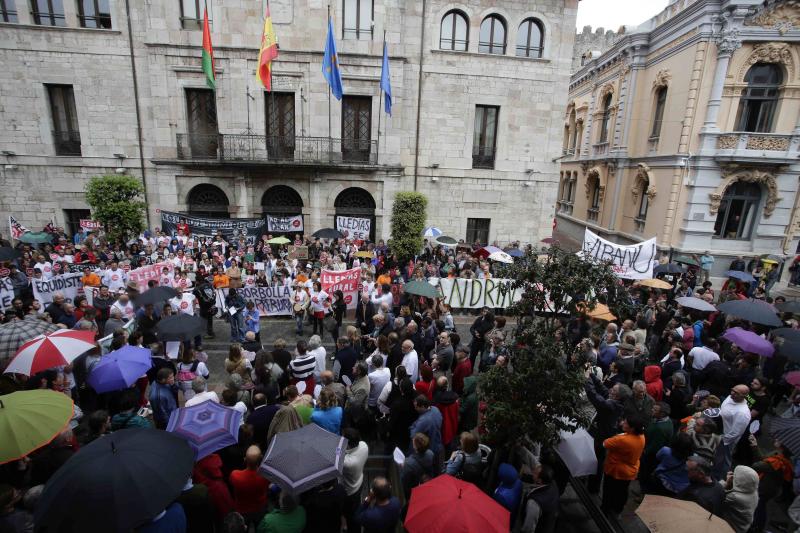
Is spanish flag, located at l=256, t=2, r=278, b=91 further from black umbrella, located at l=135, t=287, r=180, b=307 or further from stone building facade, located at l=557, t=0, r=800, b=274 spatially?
stone building facade, located at l=557, t=0, r=800, b=274

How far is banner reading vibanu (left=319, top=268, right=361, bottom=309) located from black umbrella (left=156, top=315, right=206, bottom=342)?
482 centimetres

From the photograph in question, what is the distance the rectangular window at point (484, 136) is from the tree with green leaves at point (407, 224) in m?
4.08

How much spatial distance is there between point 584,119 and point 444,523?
34613 mm

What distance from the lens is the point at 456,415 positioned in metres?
6.48

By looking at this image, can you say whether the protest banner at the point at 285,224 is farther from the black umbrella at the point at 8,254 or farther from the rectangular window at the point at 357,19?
the black umbrella at the point at 8,254

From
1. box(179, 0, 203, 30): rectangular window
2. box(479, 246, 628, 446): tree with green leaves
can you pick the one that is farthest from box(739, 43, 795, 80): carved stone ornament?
box(179, 0, 203, 30): rectangular window

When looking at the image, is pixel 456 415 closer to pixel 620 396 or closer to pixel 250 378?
pixel 620 396

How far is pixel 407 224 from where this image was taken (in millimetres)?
18453

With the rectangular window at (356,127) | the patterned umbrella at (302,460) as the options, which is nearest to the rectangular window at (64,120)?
the rectangular window at (356,127)

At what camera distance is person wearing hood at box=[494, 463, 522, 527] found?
4.84m

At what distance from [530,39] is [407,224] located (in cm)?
1052

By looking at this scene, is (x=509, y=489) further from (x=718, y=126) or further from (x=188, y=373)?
(x=718, y=126)

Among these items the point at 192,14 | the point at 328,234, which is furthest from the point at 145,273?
the point at 192,14

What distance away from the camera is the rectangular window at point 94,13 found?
59.1 ft
